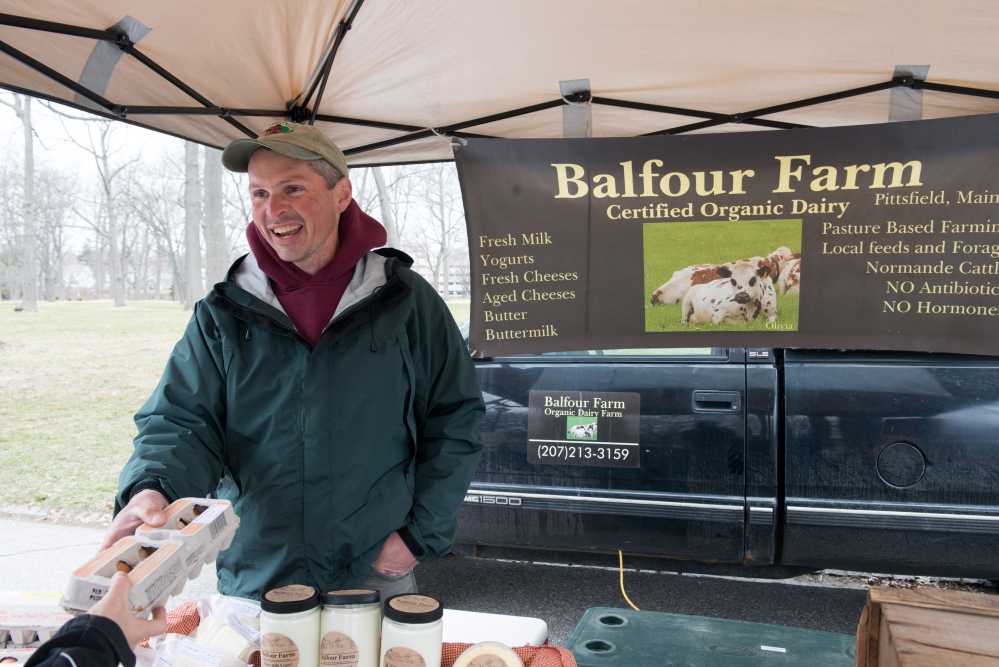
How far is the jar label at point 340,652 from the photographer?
53.8 inches

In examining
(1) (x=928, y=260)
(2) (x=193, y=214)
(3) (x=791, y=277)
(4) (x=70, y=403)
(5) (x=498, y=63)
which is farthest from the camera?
(2) (x=193, y=214)

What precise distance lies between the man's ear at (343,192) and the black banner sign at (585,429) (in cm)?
192

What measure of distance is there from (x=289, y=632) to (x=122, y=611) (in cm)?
32

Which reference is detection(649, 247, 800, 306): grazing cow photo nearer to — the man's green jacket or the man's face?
the man's green jacket

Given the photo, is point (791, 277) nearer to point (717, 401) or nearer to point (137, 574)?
point (717, 401)

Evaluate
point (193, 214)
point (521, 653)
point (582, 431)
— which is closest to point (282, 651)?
point (521, 653)

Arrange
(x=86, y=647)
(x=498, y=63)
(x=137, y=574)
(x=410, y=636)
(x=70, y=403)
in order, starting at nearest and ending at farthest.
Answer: (x=86, y=647), (x=137, y=574), (x=410, y=636), (x=498, y=63), (x=70, y=403)

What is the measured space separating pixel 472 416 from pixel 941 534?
2658 mm

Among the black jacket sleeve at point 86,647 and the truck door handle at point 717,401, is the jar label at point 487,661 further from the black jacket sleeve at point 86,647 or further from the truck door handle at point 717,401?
the truck door handle at point 717,401

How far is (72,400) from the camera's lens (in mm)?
10773

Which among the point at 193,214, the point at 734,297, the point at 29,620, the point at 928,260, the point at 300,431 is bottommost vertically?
the point at 29,620

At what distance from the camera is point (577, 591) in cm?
430

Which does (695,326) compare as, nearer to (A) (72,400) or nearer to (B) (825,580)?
(B) (825,580)

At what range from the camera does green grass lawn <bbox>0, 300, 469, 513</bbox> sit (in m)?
7.05
